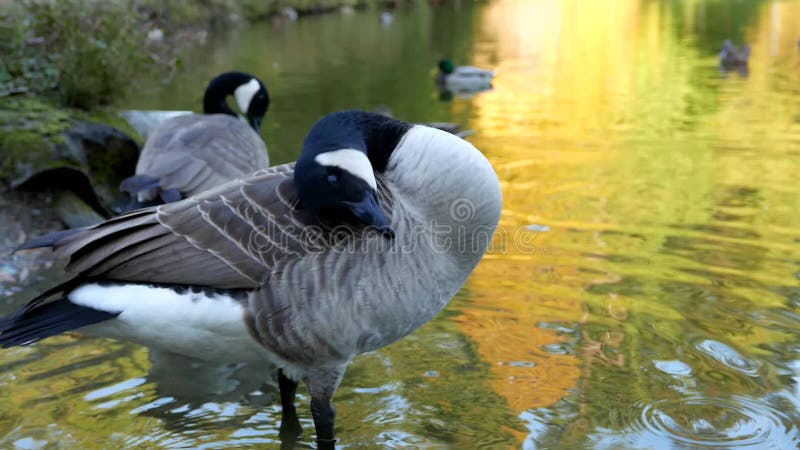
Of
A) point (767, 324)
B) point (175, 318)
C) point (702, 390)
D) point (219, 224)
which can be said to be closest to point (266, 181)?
point (219, 224)

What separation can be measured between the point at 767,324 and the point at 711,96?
9.75 m

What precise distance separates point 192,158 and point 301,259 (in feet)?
10.2

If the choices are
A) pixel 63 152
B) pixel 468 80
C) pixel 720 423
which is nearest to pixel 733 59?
pixel 468 80

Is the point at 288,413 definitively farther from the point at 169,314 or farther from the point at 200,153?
the point at 200,153

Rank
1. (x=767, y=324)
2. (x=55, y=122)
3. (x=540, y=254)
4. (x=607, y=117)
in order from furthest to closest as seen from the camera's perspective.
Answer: (x=607, y=117) < (x=55, y=122) < (x=540, y=254) < (x=767, y=324)

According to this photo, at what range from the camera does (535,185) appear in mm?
8195

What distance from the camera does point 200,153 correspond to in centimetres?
625

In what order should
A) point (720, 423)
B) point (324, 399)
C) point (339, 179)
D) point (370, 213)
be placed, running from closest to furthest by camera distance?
point (370, 213) < point (339, 179) < point (324, 399) < point (720, 423)

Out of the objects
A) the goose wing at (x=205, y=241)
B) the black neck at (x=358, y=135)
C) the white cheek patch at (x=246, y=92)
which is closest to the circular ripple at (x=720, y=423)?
the black neck at (x=358, y=135)

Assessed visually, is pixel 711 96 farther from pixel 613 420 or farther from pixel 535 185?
pixel 613 420

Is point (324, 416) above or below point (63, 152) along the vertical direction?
below

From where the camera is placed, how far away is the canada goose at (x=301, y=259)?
3.25m

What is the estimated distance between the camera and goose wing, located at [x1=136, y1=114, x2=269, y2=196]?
19.7 ft

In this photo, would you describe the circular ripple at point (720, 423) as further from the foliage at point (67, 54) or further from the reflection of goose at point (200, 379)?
the foliage at point (67, 54)
